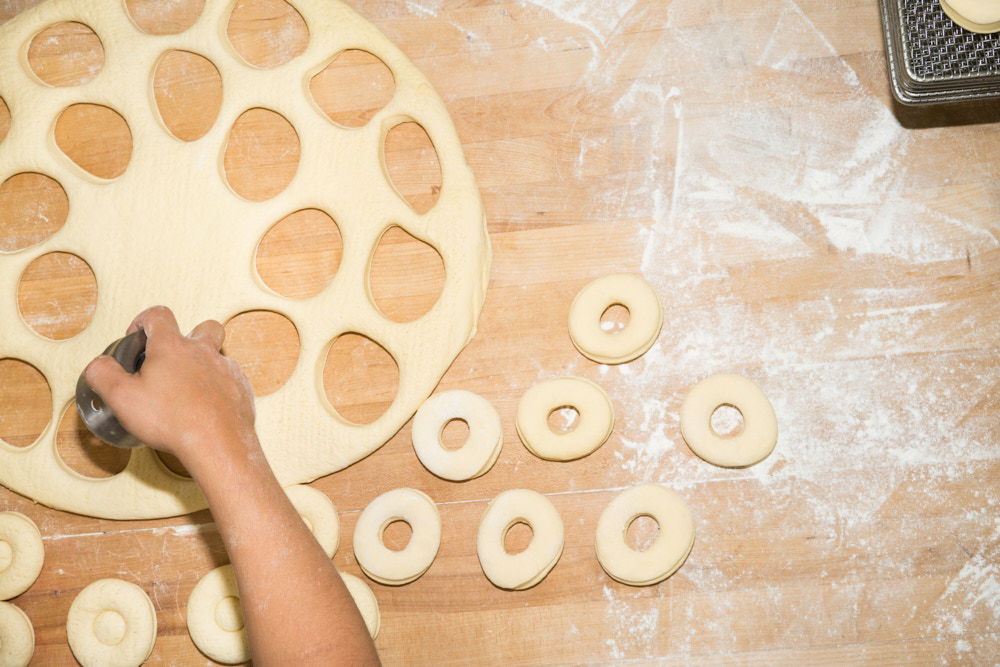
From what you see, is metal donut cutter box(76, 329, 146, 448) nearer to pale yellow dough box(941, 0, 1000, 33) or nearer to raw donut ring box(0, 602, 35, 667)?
raw donut ring box(0, 602, 35, 667)

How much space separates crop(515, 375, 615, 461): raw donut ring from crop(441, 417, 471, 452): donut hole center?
117 mm

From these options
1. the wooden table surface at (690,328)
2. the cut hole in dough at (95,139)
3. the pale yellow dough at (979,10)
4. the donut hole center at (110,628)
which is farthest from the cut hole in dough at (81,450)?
the pale yellow dough at (979,10)

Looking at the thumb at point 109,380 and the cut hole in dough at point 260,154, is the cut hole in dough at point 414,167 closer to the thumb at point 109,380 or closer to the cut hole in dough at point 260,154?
the cut hole in dough at point 260,154

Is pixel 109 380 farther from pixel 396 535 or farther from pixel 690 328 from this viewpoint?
pixel 690 328

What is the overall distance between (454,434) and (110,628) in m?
0.76

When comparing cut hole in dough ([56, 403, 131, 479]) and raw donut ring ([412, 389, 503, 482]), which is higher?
cut hole in dough ([56, 403, 131, 479])

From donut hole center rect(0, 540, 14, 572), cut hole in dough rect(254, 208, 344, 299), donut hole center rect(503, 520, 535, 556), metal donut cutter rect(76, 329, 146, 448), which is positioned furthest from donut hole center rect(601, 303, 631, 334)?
donut hole center rect(0, 540, 14, 572)

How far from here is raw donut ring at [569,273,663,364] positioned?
1361 millimetres

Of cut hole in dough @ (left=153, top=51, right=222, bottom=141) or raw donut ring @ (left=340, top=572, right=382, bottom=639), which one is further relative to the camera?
cut hole in dough @ (left=153, top=51, right=222, bottom=141)

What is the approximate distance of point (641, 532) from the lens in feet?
4.50

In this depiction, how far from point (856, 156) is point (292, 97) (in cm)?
112

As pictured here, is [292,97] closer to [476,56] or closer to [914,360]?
[476,56]

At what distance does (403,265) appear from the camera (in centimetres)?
146

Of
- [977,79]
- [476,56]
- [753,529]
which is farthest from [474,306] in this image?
[977,79]
